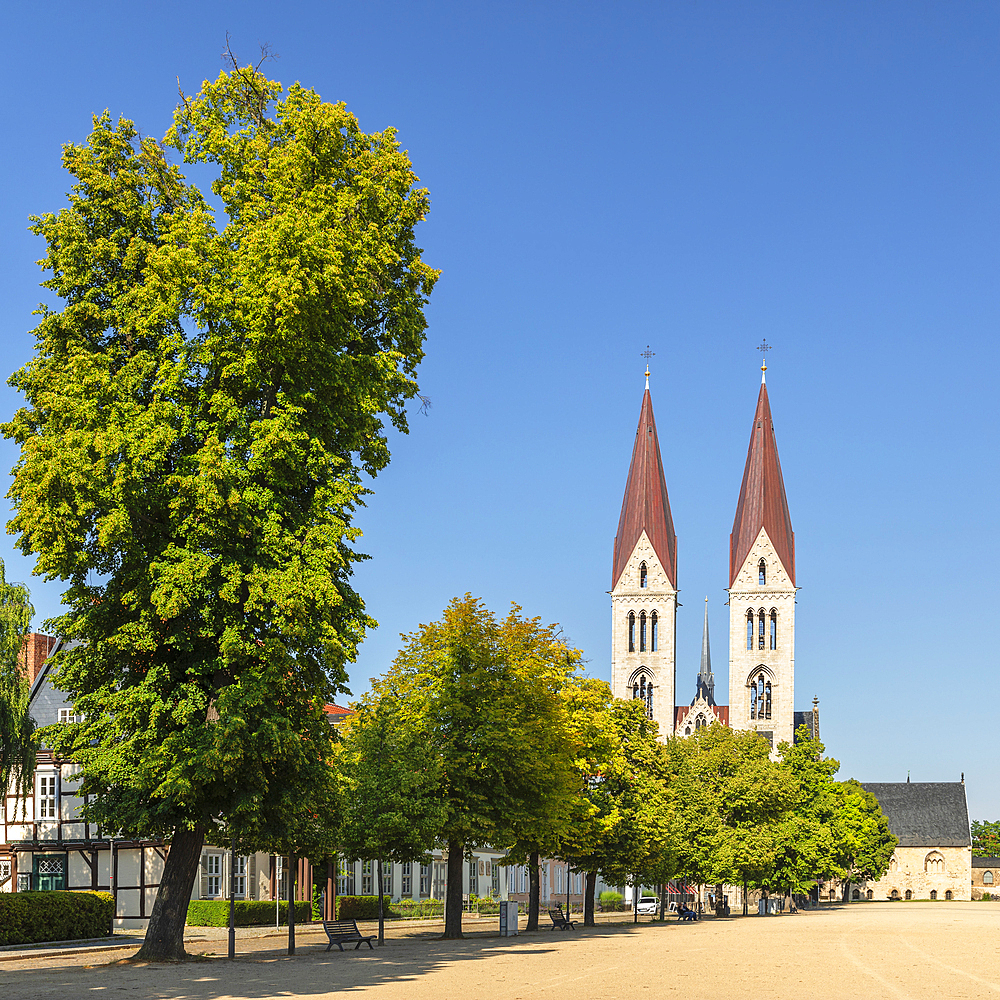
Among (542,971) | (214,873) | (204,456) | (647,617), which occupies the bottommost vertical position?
(214,873)

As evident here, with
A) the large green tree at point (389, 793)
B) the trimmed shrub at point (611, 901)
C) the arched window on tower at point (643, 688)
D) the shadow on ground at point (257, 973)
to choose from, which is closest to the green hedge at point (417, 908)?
the trimmed shrub at point (611, 901)

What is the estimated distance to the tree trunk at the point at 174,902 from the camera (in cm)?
2523

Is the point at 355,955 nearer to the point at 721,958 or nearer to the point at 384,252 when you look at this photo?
the point at 721,958

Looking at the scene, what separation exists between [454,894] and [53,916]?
10.6m

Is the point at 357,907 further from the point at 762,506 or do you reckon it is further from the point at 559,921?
the point at 762,506

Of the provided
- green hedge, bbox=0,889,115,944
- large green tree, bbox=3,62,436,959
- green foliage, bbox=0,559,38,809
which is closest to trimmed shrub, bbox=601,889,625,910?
green hedge, bbox=0,889,115,944

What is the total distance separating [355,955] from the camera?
2942 cm

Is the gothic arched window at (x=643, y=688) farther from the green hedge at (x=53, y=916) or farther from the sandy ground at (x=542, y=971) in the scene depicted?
the green hedge at (x=53, y=916)

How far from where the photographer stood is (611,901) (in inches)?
3169

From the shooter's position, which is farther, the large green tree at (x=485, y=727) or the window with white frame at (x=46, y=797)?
the window with white frame at (x=46, y=797)

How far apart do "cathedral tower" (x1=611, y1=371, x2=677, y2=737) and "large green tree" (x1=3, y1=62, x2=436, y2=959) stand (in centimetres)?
9059

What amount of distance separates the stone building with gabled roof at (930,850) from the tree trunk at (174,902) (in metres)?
133

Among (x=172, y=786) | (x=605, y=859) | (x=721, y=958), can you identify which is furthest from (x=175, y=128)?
(x=605, y=859)

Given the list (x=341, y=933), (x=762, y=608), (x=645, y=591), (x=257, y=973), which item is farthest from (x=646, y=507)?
(x=257, y=973)
